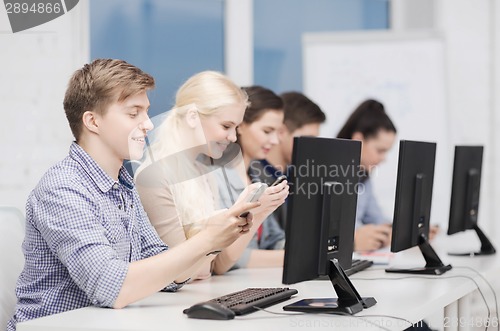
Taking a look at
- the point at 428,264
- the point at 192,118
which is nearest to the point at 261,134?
the point at 192,118

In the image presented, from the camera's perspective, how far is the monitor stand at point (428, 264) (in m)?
2.70

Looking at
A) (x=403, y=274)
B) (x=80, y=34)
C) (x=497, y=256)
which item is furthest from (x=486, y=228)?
(x=80, y=34)

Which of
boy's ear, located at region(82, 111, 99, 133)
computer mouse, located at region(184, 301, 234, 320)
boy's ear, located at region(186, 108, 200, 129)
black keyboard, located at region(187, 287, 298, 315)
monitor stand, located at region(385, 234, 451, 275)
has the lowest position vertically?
monitor stand, located at region(385, 234, 451, 275)

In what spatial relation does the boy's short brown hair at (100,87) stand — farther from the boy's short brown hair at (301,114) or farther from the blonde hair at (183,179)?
the boy's short brown hair at (301,114)

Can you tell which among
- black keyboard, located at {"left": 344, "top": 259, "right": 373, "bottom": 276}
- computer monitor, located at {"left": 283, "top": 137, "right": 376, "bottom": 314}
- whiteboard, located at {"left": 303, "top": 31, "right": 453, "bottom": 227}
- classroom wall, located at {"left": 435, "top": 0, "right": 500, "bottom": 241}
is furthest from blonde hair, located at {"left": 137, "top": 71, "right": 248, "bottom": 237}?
classroom wall, located at {"left": 435, "top": 0, "right": 500, "bottom": 241}

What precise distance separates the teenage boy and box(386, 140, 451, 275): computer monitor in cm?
76

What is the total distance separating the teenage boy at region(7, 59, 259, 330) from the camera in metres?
1.85

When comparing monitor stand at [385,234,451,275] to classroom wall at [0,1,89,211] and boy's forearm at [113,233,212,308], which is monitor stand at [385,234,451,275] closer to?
boy's forearm at [113,233,212,308]

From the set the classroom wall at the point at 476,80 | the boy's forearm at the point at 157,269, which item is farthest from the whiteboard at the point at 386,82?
the boy's forearm at the point at 157,269

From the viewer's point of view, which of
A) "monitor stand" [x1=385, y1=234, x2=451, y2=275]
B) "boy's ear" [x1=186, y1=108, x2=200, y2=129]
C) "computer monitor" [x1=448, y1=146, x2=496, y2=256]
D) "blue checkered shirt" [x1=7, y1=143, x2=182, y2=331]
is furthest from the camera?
"computer monitor" [x1=448, y1=146, x2=496, y2=256]

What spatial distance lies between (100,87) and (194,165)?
395mm

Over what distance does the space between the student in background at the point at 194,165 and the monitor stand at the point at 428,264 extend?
607 millimetres

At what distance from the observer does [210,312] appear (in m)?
1.79

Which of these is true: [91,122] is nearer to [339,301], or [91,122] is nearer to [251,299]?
[251,299]
